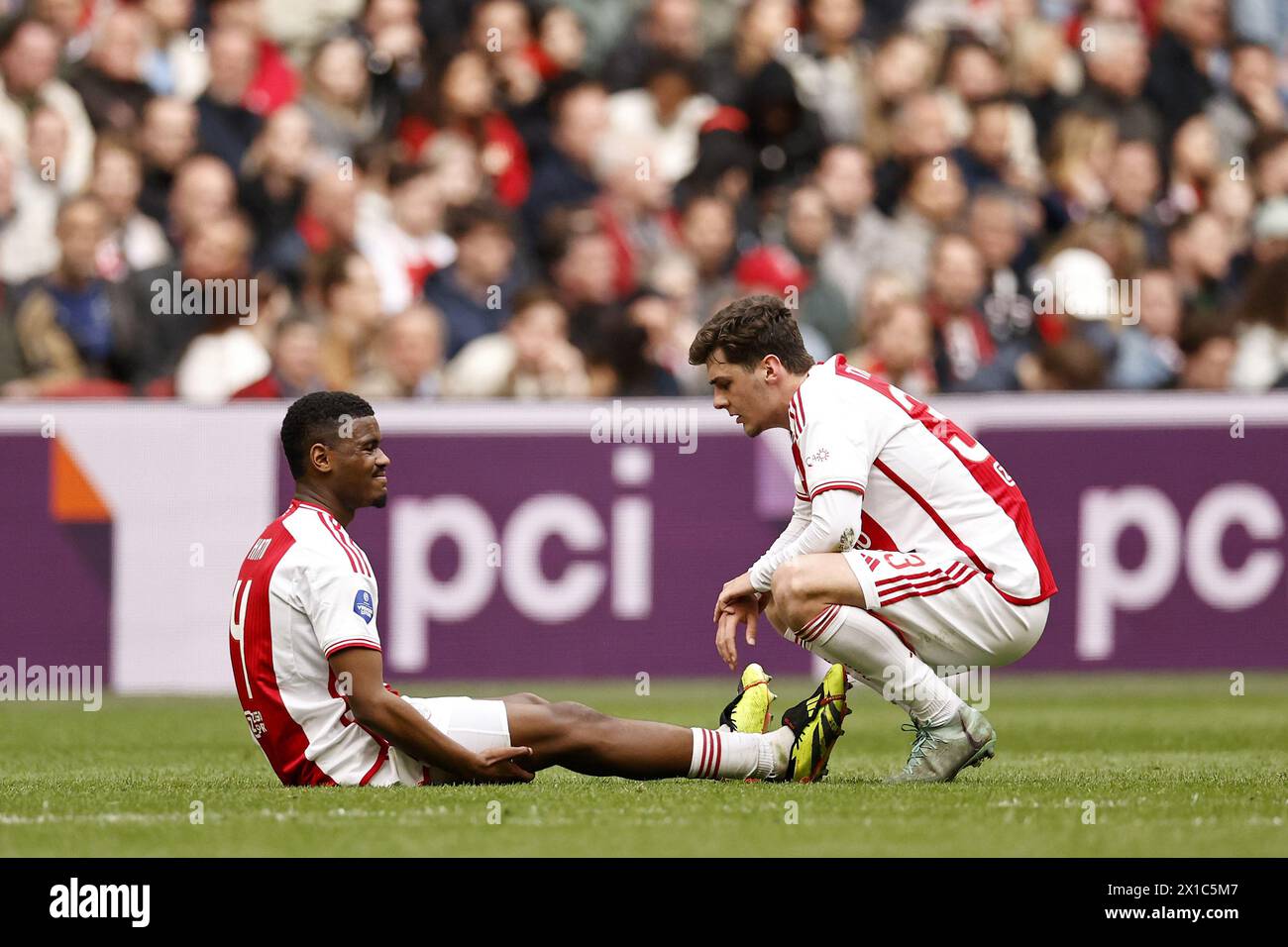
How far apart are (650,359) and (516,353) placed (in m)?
0.96

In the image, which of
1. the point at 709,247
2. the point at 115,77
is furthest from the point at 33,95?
the point at 709,247

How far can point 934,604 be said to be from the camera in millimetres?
7727

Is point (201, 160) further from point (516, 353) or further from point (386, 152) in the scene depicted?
point (516, 353)

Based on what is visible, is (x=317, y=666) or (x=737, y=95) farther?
(x=737, y=95)

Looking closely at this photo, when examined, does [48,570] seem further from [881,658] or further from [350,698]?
[881,658]

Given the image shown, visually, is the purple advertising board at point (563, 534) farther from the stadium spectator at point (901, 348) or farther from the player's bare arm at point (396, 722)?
the player's bare arm at point (396, 722)

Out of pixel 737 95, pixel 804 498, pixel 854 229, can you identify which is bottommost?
pixel 804 498

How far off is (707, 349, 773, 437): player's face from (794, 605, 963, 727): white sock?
77 centimetres

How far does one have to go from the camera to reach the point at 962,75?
16.1m

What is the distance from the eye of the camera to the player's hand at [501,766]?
23.4 ft

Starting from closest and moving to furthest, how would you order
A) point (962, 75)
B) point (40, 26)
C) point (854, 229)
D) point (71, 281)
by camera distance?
1. point (71, 281)
2. point (40, 26)
3. point (854, 229)
4. point (962, 75)

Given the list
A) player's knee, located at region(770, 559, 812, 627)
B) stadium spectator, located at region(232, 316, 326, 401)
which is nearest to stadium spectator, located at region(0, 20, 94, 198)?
stadium spectator, located at region(232, 316, 326, 401)

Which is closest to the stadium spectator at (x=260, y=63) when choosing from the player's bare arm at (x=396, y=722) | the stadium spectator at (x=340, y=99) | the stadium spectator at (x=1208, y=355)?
the stadium spectator at (x=340, y=99)
